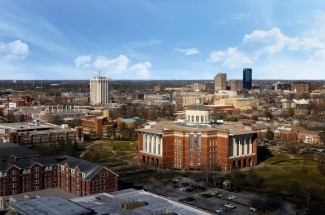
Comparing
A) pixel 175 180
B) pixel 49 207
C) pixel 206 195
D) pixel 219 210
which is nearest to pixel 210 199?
pixel 206 195

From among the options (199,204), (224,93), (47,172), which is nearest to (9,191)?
(47,172)

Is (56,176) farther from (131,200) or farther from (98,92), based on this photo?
(98,92)

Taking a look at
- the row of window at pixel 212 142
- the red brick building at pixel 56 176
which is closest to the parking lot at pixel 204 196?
the red brick building at pixel 56 176

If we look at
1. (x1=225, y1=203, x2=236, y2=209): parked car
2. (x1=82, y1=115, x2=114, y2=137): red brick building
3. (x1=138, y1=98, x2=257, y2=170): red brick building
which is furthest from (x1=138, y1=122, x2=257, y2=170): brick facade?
(x1=82, y1=115, x2=114, y2=137): red brick building

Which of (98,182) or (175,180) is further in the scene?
(175,180)

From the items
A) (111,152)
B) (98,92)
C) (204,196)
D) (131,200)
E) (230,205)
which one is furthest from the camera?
(98,92)

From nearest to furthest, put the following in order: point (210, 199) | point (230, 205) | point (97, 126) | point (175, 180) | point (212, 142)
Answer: point (230, 205) → point (210, 199) → point (175, 180) → point (212, 142) → point (97, 126)
